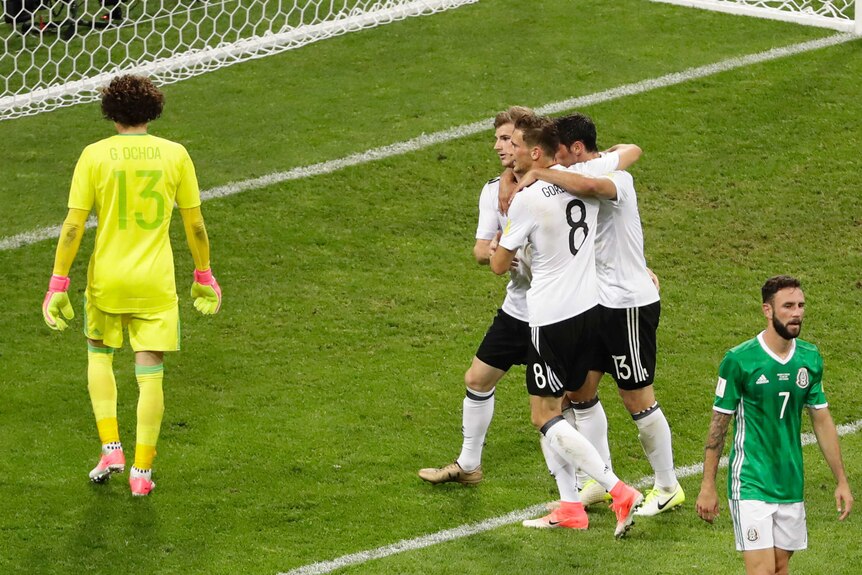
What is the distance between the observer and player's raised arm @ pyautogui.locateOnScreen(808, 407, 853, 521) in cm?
518

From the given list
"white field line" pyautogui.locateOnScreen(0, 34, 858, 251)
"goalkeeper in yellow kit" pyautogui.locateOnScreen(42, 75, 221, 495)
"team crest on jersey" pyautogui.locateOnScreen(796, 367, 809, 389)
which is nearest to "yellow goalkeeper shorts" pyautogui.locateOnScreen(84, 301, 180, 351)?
"goalkeeper in yellow kit" pyautogui.locateOnScreen(42, 75, 221, 495)

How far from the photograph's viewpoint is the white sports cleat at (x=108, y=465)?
6.90 meters

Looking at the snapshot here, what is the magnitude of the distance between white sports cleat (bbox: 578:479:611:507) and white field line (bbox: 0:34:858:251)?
490cm

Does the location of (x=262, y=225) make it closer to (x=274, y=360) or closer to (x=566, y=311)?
(x=274, y=360)

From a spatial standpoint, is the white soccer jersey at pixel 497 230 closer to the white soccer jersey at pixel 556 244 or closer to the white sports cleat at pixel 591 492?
the white soccer jersey at pixel 556 244

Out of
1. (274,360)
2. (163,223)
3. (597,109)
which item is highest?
(163,223)

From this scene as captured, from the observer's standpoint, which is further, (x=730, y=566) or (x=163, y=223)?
(x=163, y=223)

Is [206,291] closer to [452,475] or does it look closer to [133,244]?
[133,244]

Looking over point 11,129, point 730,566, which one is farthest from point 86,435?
point 11,129

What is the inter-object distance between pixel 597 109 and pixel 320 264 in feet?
10.7

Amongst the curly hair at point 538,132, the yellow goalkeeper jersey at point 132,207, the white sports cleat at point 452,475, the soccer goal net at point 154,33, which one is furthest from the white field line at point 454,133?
the curly hair at point 538,132

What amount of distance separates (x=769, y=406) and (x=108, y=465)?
11.3 ft

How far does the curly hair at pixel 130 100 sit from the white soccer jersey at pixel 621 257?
225 cm

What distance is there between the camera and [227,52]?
38.2 ft
